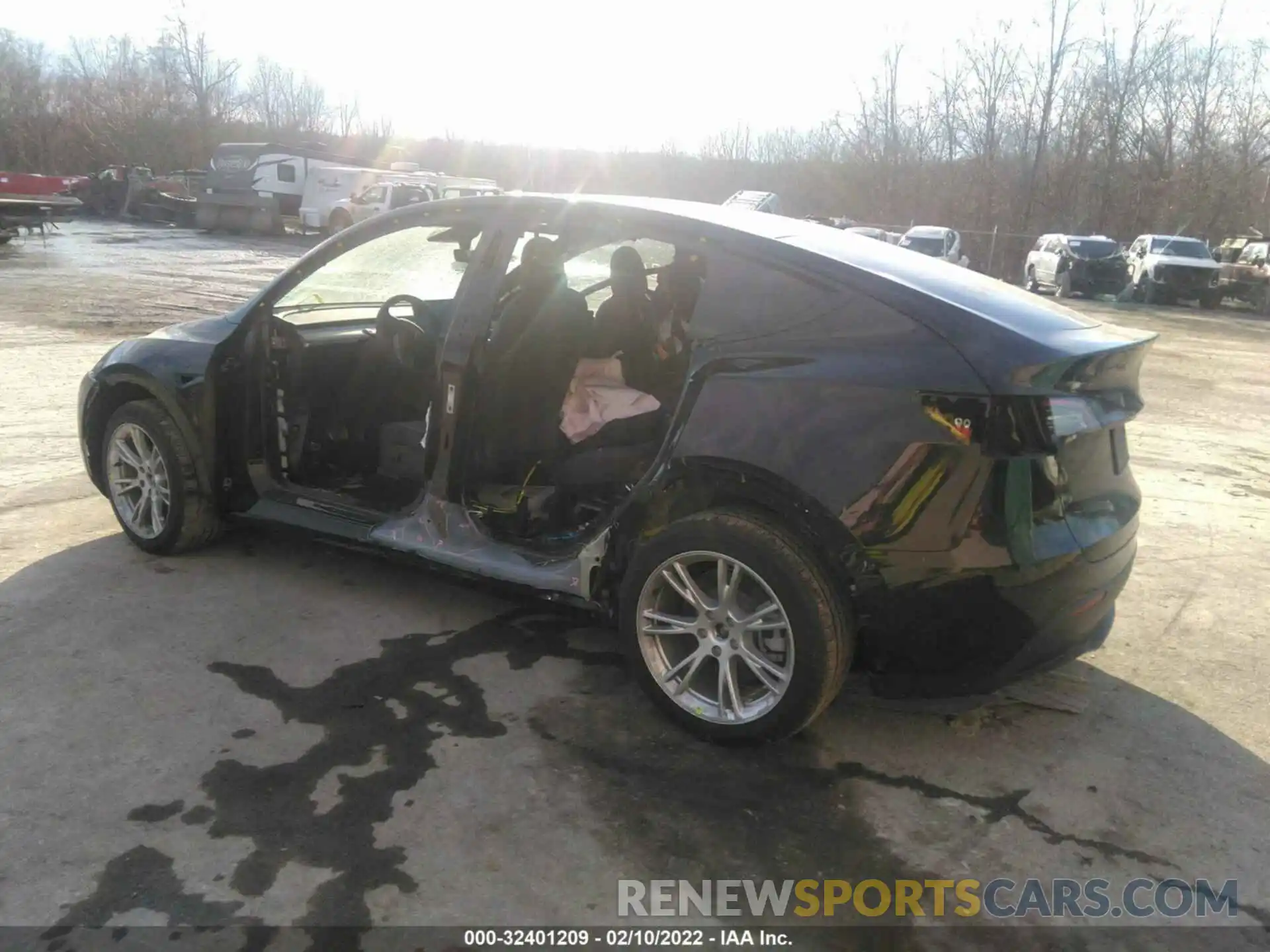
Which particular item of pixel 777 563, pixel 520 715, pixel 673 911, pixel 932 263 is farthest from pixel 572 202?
pixel 673 911

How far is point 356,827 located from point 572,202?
7.47 ft

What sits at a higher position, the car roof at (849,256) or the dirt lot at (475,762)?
the car roof at (849,256)

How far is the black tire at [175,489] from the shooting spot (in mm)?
4434

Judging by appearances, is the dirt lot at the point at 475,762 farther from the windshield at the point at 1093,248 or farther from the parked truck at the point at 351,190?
the parked truck at the point at 351,190

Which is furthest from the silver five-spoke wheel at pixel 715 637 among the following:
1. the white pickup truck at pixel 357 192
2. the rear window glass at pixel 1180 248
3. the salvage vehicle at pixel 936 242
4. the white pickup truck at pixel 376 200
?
the white pickup truck at pixel 357 192

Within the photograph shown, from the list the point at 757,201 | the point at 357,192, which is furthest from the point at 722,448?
the point at 757,201

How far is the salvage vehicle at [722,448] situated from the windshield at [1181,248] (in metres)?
25.3

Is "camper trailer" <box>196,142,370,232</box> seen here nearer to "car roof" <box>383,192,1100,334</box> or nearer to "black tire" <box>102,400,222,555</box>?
"black tire" <box>102,400,222,555</box>

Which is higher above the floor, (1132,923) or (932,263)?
(932,263)

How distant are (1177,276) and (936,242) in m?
6.00

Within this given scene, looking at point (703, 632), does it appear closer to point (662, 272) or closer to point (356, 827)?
point (356, 827)

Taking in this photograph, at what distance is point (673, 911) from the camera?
2.47 m

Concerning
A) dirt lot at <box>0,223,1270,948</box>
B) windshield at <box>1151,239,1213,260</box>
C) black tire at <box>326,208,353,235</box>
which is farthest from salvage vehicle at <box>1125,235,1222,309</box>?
dirt lot at <box>0,223,1270,948</box>

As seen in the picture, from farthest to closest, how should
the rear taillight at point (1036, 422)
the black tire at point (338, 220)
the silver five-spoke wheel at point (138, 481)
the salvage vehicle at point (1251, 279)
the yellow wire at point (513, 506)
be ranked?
1. the black tire at point (338, 220)
2. the salvage vehicle at point (1251, 279)
3. the silver five-spoke wheel at point (138, 481)
4. the yellow wire at point (513, 506)
5. the rear taillight at point (1036, 422)
